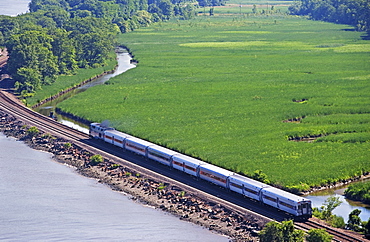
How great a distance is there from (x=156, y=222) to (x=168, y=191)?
8.08 meters

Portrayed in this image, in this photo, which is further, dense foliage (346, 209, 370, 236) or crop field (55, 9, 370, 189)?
crop field (55, 9, 370, 189)

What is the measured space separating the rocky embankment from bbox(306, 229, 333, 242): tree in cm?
612

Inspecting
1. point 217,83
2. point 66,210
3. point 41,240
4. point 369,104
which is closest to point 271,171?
point 66,210

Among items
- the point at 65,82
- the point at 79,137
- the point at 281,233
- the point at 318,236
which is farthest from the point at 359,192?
the point at 65,82

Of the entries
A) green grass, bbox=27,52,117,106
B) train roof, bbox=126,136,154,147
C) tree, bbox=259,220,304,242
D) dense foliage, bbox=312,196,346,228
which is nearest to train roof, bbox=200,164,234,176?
dense foliage, bbox=312,196,346,228

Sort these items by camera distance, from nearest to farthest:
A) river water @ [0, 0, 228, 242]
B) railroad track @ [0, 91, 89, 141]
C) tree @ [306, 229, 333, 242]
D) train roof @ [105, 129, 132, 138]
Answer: tree @ [306, 229, 333, 242]
river water @ [0, 0, 228, 242]
train roof @ [105, 129, 132, 138]
railroad track @ [0, 91, 89, 141]

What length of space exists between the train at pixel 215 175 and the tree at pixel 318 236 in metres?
5.73

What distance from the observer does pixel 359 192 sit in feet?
235

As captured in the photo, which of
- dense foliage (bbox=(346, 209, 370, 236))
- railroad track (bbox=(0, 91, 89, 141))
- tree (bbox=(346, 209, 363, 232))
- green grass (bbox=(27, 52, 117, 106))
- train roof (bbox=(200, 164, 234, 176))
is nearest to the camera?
dense foliage (bbox=(346, 209, 370, 236))

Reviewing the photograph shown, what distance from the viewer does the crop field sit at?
82688 mm

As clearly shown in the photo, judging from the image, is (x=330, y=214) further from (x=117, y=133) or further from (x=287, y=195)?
(x=117, y=133)

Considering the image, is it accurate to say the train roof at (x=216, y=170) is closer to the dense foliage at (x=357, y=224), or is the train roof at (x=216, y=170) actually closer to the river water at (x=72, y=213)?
the river water at (x=72, y=213)

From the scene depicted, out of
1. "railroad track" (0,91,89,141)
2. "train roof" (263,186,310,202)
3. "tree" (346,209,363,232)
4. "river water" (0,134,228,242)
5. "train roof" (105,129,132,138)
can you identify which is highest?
"train roof" (263,186,310,202)

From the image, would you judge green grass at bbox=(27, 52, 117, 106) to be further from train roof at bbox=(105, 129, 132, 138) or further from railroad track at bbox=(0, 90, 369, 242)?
train roof at bbox=(105, 129, 132, 138)
